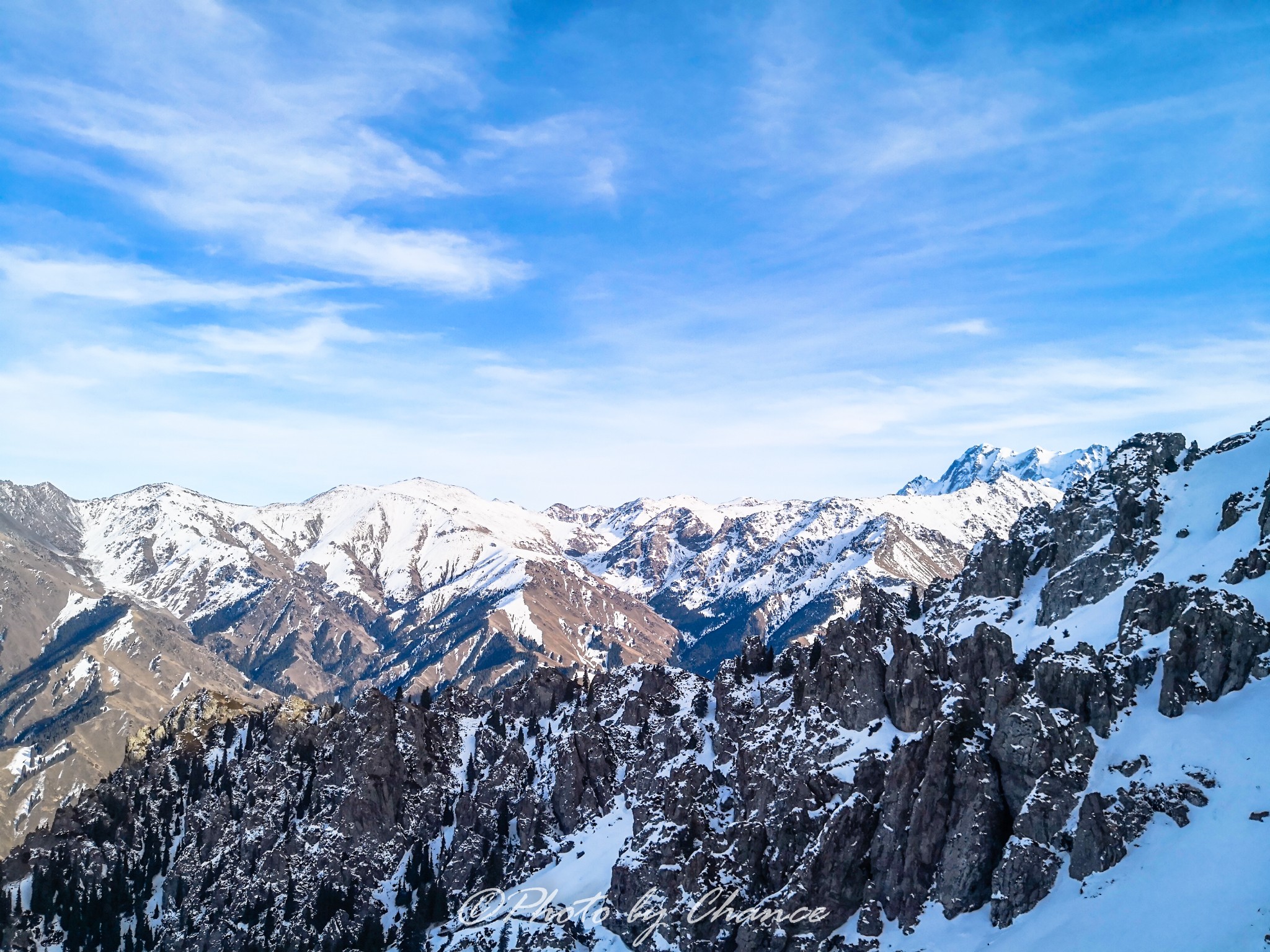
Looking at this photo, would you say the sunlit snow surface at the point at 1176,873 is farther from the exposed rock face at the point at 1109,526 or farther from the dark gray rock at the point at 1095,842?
the exposed rock face at the point at 1109,526

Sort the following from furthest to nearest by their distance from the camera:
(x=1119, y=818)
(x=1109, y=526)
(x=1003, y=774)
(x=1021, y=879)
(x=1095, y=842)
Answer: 1. (x=1109, y=526)
2. (x=1003, y=774)
3. (x=1021, y=879)
4. (x=1119, y=818)
5. (x=1095, y=842)

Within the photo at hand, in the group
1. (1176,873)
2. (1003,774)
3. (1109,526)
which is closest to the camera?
(1176,873)

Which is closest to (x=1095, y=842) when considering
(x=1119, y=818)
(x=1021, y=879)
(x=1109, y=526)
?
(x=1119, y=818)

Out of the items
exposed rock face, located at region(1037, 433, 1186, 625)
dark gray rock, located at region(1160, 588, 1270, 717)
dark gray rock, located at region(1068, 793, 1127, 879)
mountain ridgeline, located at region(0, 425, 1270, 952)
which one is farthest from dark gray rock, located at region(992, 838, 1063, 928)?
exposed rock face, located at region(1037, 433, 1186, 625)

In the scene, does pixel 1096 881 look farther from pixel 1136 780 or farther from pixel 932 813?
pixel 932 813

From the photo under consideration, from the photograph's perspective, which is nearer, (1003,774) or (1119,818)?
(1119,818)

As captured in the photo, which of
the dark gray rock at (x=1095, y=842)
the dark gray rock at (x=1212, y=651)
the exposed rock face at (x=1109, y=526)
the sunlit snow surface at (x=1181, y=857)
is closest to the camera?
the sunlit snow surface at (x=1181, y=857)

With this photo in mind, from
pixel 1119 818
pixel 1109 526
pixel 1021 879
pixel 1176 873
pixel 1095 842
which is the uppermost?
pixel 1109 526

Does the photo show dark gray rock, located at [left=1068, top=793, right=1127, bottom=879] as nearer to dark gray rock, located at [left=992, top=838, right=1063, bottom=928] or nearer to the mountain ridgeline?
the mountain ridgeline

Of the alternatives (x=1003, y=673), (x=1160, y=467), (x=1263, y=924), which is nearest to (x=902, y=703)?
(x=1003, y=673)

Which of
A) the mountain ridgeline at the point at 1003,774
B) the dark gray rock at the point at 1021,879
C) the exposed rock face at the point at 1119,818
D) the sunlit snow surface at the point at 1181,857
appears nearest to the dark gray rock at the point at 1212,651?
the mountain ridgeline at the point at 1003,774

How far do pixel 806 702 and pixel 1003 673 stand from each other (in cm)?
4364

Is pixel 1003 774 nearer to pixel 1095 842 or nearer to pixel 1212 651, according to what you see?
pixel 1095 842

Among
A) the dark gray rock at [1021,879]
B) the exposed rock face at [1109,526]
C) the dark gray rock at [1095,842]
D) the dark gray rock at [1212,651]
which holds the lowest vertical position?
the dark gray rock at [1021,879]
